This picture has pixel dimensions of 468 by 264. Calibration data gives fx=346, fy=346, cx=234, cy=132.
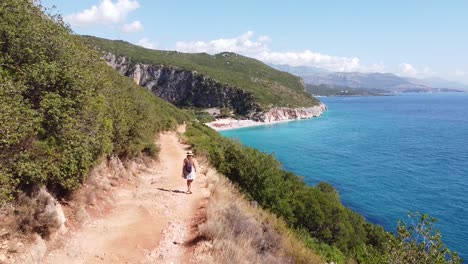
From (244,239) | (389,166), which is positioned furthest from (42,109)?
(389,166)

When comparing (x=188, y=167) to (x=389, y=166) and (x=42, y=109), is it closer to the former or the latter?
(x=42, y=109)

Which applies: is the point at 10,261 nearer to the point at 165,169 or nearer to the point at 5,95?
the point at 5,95

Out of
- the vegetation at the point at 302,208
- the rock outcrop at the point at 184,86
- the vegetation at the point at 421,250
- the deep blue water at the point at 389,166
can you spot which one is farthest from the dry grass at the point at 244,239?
the rock outcrop at the point at 184,86

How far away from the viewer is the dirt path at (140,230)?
9.30 m

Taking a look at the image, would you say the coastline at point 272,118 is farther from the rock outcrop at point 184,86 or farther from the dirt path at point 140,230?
the dirt path at point 140,230

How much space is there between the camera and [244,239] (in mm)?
9836

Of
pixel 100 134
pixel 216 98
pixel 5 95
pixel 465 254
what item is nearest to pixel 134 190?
pixel 100 134

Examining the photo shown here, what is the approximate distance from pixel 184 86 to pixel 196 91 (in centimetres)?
866

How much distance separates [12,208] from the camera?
8852mm

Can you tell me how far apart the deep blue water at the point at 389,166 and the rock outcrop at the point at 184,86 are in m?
47.8

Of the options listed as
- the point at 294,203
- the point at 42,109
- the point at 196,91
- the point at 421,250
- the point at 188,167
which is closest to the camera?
the point at 42,109

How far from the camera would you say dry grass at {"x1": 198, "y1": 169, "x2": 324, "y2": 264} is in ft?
29.6

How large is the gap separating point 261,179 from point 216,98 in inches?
5818

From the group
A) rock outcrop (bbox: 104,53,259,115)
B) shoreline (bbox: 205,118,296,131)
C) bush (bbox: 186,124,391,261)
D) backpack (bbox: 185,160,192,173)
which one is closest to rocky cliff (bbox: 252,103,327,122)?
shoreline (bbox: 205,118,296,131)
